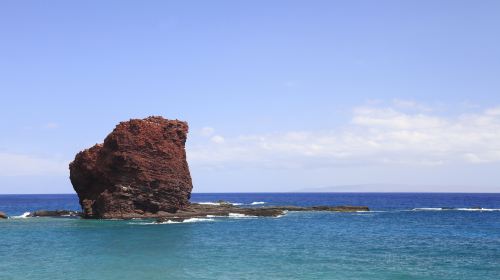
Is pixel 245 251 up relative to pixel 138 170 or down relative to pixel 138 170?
down

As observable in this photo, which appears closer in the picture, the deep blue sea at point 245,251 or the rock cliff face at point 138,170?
the deep blue sea at point 245,251

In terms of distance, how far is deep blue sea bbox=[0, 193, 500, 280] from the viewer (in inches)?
1359

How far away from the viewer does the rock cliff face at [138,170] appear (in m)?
78.1

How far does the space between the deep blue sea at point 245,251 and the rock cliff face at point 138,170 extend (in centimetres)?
988

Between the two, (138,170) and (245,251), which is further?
(138,170)

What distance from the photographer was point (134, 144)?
3105 inches

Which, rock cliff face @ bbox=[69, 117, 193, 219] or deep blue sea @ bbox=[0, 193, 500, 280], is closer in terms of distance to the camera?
deep blue sea @ bbox=[0, 193, 500, 280]

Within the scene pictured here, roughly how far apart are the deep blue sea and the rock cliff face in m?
9.88

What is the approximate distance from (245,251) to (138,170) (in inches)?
1489

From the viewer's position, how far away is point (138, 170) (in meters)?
77.9

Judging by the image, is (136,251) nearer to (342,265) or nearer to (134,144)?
(342,265)

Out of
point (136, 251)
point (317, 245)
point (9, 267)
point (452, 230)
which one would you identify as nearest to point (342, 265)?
point (317, 245)

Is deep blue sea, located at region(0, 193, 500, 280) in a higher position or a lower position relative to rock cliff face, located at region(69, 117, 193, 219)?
lower

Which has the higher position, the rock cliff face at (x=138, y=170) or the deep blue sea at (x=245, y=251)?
the rock cliff face at (x=138, y=170)
